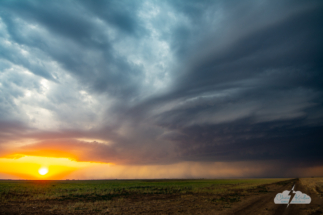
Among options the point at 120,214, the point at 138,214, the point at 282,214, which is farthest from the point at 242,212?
the point at 120,214

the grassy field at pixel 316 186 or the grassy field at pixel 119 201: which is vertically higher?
the grassy field at pixel 119 201

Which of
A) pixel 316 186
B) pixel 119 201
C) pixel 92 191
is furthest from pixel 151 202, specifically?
pixel 316 186

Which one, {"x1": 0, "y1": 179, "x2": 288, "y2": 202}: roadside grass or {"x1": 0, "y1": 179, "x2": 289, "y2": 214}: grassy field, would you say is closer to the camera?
{"x1": 0, "y1": 179, "x2": 289, "y2": 214}: grassy field

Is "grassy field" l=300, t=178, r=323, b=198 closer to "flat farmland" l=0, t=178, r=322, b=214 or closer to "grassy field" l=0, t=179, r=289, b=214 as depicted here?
"flat farmland" l=0, t=178, r=322, b=214

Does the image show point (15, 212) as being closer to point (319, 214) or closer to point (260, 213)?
point (260, 213)

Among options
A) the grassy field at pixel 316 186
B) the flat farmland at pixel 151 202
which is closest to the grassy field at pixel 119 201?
the flat farmland at pixel 151 202

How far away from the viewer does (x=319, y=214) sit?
1877 cm

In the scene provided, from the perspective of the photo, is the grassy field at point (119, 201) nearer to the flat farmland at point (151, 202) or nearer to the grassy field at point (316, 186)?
the flat farmland at point (151, 202)

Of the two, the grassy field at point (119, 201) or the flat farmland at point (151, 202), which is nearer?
the flat farmland at point (151, 202)

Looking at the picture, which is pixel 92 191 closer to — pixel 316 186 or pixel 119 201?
pixel 119 201

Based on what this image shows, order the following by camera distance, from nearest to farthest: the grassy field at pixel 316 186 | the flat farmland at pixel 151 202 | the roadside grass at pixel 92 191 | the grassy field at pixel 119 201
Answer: the flat farmland at pixel 151 202 → the grassy field at pixel 119 201 → the grassy field at pixel 316 186 → the roadside grass at pixel 92 191

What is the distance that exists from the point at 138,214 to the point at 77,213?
7319mm

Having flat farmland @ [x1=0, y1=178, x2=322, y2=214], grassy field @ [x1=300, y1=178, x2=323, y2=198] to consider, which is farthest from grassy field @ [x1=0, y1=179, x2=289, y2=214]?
grassy field @ [x1=300, y1=178, x2=323, y2=198]

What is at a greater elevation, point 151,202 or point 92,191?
point 151,202
